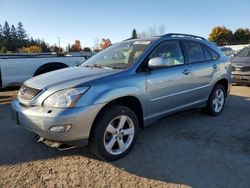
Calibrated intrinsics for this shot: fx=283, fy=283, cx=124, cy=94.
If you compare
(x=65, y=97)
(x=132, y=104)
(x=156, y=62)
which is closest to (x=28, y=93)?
(x=65, y=97)

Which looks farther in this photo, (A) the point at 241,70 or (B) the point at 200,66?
(A) the point at 241,70

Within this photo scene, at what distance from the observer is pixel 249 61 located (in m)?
10.2

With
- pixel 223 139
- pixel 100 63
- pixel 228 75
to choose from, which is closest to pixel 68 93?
pixel 100 63

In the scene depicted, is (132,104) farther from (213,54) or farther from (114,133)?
(213,54)

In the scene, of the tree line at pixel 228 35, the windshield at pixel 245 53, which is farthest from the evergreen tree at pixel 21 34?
the windshield at pixel 245 53

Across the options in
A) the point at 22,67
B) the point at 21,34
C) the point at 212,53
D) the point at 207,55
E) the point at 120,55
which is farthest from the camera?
the point at 21,34

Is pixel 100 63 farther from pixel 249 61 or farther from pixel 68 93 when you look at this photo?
pixel 249 61

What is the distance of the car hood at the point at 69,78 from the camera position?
3649mm

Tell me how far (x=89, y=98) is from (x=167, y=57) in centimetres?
183

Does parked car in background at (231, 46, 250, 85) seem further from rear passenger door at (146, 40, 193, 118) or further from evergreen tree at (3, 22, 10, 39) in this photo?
evergreen tree at (3, 22, 10, 39)

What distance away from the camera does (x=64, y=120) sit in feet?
11.0

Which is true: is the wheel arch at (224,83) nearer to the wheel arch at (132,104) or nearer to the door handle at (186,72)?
the door handle at (186,72)

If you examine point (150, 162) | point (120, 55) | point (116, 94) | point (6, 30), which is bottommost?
point (150, 162)

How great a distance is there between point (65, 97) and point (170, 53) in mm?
2197
